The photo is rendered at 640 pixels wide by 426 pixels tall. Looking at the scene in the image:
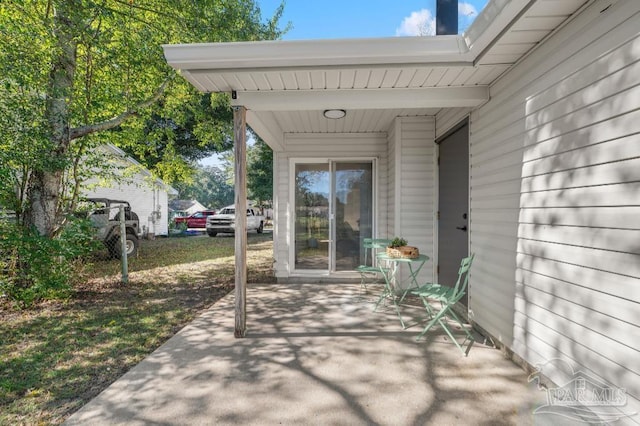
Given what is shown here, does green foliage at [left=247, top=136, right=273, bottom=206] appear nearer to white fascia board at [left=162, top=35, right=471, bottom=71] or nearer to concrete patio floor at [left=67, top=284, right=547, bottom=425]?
concrete patio floor at [left=67, top=284, right=547, bottom=425]

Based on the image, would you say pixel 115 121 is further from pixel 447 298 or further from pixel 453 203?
pixel 447 298

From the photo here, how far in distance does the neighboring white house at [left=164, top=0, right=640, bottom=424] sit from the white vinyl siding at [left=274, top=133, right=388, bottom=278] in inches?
41.3

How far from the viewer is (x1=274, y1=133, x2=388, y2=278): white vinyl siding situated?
17.0ft

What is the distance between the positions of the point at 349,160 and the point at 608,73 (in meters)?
3.79

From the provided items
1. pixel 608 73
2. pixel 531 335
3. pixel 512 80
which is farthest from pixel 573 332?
pixel 512 80

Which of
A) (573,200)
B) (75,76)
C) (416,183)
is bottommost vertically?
(573,200)

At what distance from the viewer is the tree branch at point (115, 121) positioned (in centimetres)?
450

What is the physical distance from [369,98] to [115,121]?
14.0 ft

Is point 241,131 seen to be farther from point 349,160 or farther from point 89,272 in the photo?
point 89,272

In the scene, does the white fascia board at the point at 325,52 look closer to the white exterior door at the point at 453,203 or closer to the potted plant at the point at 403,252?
the white exterior door at the point at 453,203

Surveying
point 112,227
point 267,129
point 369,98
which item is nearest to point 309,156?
point 267,129

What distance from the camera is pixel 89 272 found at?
5621 millimetres

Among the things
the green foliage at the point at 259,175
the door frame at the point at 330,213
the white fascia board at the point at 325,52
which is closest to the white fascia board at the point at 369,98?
the white fascia board at the point at 325,52

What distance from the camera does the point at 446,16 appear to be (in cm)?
361
